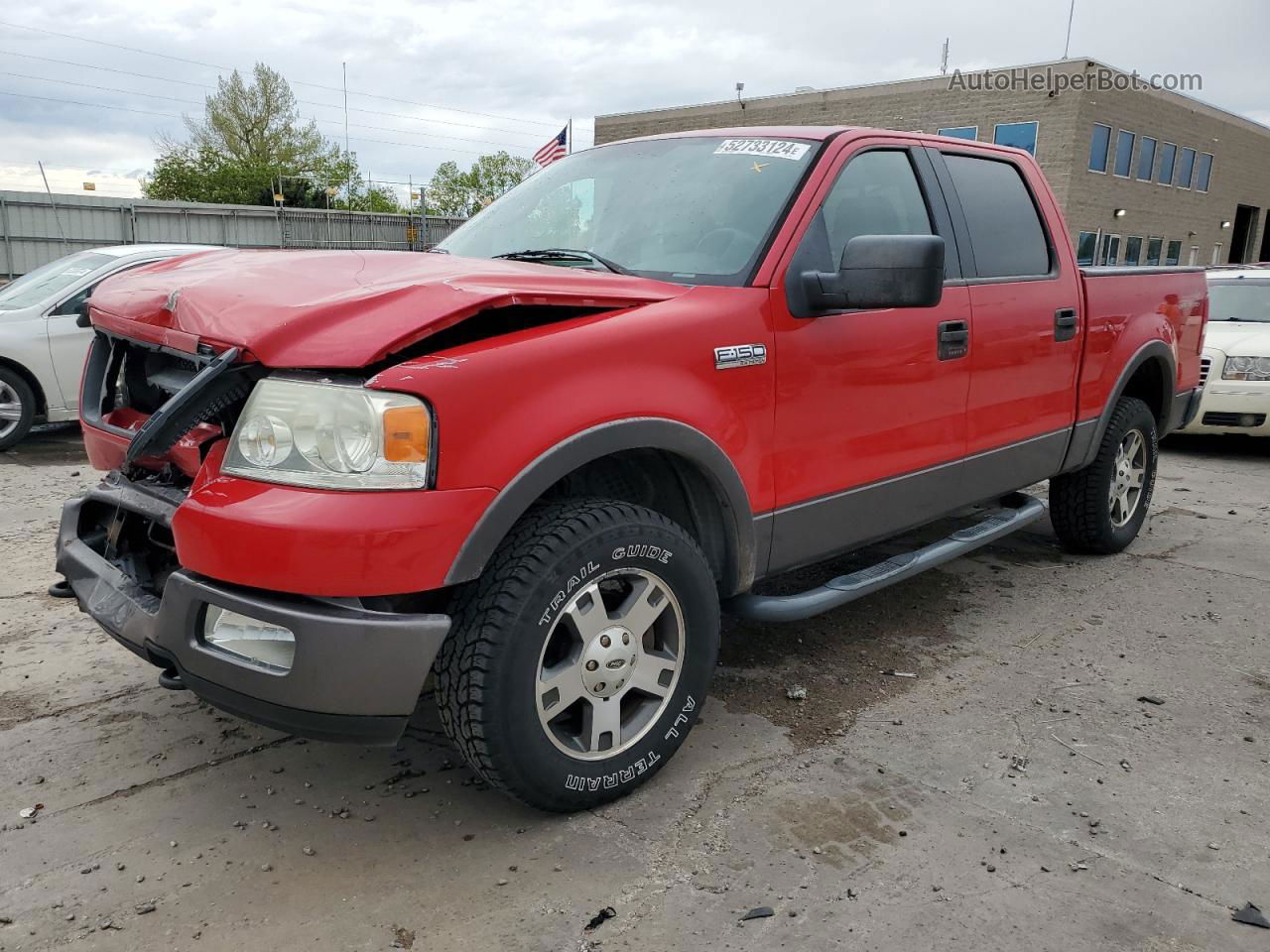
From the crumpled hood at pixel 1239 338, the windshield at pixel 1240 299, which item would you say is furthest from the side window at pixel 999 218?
the windshield at pixel 1240 299

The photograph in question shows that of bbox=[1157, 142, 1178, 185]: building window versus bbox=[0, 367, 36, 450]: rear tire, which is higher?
bbox=[1157, 142, 1178, 185]: building window

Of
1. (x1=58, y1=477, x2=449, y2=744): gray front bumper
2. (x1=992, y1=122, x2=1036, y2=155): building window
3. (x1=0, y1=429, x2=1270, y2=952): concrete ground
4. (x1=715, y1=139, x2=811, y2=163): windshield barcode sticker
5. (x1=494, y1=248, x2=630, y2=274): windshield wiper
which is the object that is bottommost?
(x1=0, y1=429, x2=1270, y2=952): concrete ground

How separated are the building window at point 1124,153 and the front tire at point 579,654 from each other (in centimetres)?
3380

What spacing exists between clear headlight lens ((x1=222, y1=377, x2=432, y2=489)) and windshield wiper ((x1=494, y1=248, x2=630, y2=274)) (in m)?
1.14

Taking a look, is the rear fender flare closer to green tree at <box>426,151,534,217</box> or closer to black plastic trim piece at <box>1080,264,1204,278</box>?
black plastic trim piece at <box>1080,264,1204,278</box>

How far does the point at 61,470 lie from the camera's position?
7.02m

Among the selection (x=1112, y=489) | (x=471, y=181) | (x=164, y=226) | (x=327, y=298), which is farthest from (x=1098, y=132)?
(x=471, y=181)

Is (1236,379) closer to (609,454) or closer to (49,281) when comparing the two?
(609,454)

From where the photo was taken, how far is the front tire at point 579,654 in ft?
7.98

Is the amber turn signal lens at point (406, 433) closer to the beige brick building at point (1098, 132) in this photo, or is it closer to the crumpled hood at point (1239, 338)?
the crumpled hood at point (1239, 338)

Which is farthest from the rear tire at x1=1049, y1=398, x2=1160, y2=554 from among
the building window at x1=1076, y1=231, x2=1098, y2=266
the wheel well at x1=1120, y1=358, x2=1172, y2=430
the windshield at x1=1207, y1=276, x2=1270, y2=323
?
the building window at x1=1076, y1=231, x2=1098, y2=266

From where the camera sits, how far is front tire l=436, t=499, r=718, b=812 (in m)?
2.43

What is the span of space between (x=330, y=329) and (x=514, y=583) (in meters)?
0.72
